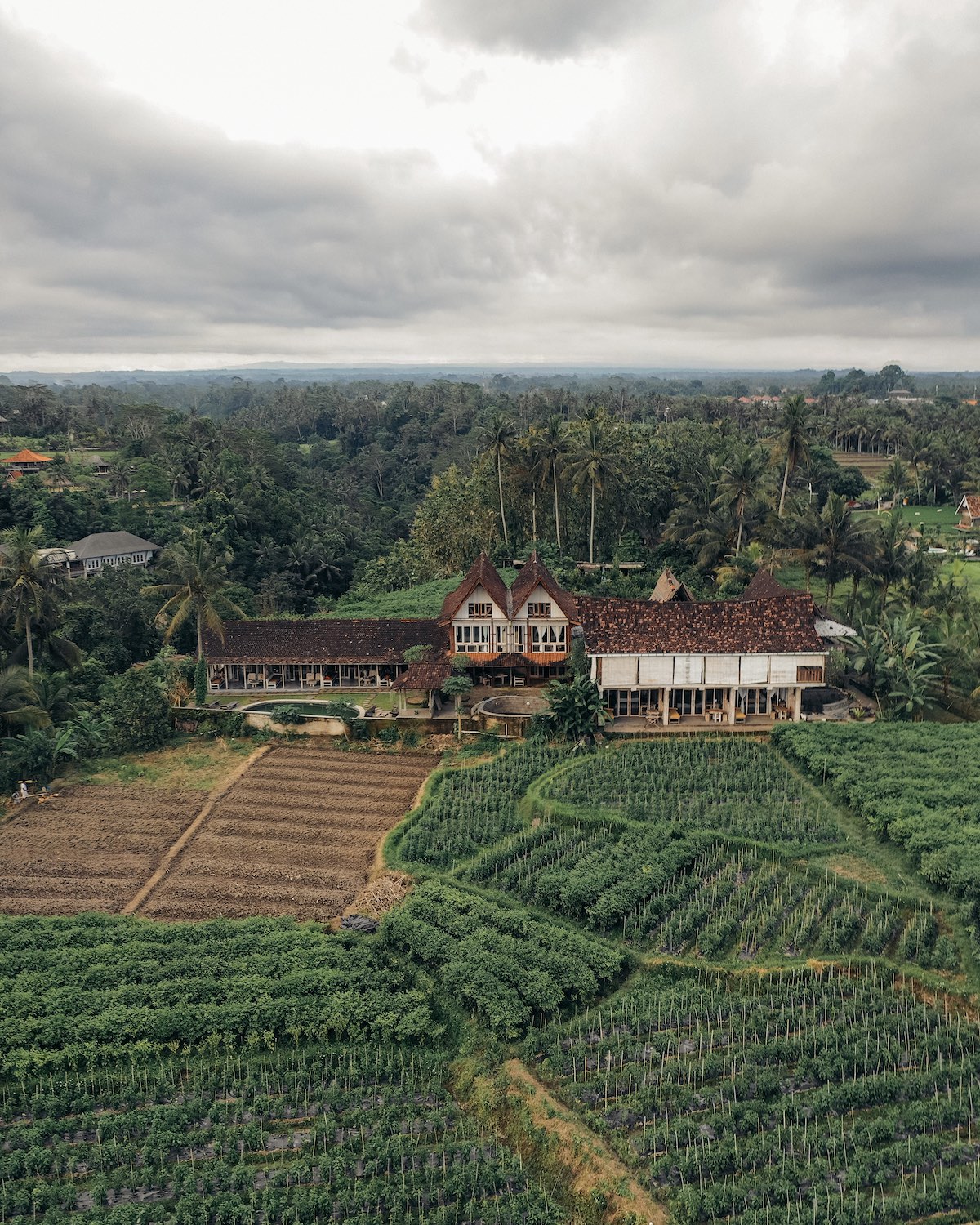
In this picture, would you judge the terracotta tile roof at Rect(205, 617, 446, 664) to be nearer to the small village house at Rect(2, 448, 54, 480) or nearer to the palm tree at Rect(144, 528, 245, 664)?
the palm tree at Rect(144, 528, 245, 664)

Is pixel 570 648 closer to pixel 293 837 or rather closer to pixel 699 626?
pixel 699 626

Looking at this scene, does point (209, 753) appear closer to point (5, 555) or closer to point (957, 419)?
point (5, 555)

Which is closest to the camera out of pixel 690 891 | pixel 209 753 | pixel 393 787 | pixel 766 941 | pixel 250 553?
pixel 766 941

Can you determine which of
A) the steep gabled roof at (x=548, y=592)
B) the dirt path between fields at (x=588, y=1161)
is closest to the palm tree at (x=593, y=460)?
the steep gabled roof at (x=548, y=592)

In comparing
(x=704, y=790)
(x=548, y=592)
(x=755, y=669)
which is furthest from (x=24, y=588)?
(x=755, y=669)

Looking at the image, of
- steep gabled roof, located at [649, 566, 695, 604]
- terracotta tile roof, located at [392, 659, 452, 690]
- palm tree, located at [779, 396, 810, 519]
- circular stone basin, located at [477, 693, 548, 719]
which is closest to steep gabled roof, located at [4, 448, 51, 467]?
terracotta tile roof, located at [392, 659, 452, 690]

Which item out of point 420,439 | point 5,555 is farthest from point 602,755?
point 420,439
